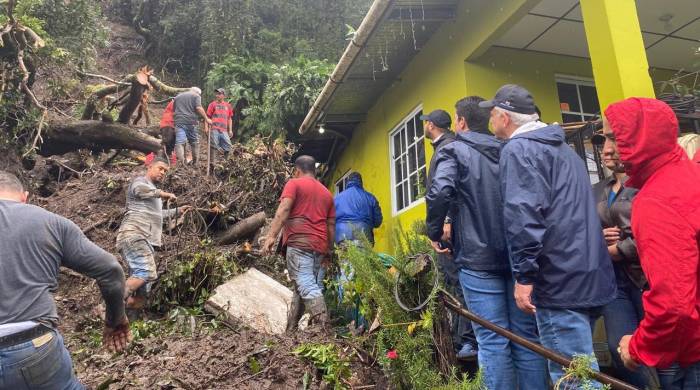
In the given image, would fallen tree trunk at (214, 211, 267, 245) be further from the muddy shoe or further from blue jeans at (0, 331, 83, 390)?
blue jeans at (0, 331, 83, 390)

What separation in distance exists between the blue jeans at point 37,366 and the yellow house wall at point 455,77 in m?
3.79

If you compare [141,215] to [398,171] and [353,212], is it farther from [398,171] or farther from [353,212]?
[398,171]

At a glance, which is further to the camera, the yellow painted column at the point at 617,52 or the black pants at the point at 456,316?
the yellow painted column at the point at 617,52

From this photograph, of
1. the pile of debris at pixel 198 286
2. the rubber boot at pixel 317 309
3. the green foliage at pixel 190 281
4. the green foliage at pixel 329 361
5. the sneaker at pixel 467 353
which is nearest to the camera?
the sneaker at pixel 467 353

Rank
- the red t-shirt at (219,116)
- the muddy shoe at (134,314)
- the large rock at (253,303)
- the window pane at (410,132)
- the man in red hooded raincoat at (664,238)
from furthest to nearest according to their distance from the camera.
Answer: the red t-shirt at (219,116) → the window pane at (410,132) → the muddy shoe at (134,314) → the large rock at (253,303) → the man in red hooded raincoat at (664,238)

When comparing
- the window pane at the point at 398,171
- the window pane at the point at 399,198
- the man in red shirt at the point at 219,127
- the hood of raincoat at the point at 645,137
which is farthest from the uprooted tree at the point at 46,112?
the hood of raincoat at the point at 645,137

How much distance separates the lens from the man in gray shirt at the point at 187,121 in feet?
31.7

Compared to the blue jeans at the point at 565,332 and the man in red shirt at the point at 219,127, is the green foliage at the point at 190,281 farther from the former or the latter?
the blue jeans at the point at 565,332

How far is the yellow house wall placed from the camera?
6281mm

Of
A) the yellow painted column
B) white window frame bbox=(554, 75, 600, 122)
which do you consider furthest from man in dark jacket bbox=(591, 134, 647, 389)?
white window frame bbox=(554, 75, 600, 122)

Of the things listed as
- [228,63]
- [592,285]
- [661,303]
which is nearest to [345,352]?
[592,285]

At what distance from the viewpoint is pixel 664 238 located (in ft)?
6.12

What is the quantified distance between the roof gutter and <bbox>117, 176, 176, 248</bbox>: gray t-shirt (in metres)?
3.12

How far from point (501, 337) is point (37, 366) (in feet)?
8.16
